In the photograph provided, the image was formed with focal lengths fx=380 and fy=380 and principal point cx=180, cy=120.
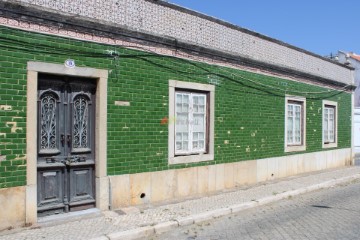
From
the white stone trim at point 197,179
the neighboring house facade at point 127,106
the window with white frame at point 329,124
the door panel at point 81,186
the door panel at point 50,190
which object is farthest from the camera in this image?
the window with white frame at point 329,124

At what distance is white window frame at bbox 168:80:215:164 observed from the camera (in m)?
8.46

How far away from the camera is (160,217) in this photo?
6941 millimetres

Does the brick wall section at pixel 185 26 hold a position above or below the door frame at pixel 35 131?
above

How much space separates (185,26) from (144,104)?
2.29 m

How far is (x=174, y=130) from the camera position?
28.2ft

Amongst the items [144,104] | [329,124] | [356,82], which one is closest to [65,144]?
A: [144,104]

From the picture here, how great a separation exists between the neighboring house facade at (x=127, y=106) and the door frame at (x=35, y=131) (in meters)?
0.02

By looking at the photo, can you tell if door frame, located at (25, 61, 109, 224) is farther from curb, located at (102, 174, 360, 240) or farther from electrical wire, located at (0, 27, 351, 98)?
curb, located at (102, 174, 360, 240)

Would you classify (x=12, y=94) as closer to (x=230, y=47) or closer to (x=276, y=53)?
(x=230, y=47)

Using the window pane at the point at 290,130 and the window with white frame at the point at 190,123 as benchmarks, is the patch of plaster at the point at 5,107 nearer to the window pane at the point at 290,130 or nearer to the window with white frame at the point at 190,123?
the window with white frame at the point at 190,123

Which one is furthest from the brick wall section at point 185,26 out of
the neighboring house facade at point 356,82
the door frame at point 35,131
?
the neighboring house facade at point 356,82

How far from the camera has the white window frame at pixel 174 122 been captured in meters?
8.46

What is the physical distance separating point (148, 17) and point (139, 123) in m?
2.23

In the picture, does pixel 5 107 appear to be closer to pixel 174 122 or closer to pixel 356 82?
pixel 174 122
